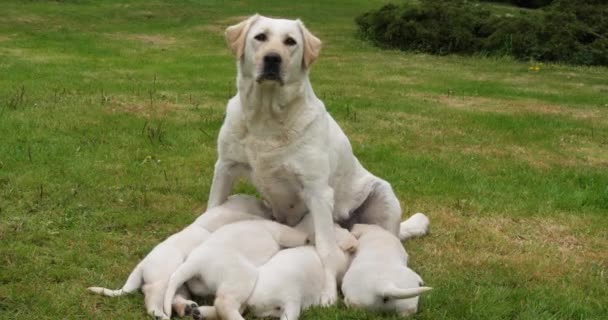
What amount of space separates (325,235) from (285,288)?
0.83 metres

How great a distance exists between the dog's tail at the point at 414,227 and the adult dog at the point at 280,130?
0.79m

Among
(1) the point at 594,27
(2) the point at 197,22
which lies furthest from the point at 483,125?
(2) the point at 197,22

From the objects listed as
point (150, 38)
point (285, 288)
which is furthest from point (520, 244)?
point (150, 38)

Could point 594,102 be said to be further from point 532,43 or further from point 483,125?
point 532,43

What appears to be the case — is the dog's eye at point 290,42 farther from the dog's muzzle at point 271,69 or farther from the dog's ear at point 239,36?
the dog's ear at point 239,36

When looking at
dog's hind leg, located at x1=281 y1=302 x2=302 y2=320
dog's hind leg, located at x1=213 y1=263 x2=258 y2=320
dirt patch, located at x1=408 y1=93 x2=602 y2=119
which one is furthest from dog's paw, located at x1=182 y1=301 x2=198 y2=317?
dirt patch, located at x1=408 y1=93 x2=602 y2=119

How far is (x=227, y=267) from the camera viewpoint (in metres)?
4.37

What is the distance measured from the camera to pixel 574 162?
9.02 meters

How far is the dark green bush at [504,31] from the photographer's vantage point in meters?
18.0

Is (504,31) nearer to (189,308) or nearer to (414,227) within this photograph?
(414,227)

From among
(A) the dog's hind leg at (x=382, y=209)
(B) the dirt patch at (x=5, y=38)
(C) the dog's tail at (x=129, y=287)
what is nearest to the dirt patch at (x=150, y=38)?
(B) the dirt patch at (x=5, y=38)

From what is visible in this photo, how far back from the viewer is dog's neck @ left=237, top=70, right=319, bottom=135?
536 cm

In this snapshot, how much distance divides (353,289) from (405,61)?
43.1ft

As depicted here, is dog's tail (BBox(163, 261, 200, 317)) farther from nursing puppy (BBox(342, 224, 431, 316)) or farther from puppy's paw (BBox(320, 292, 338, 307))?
nursing puppy (BBox(342, 224, 431, 316))
